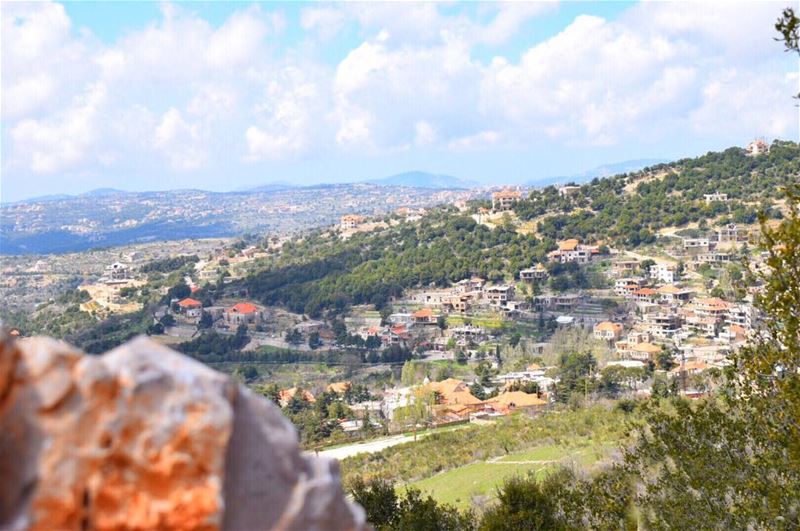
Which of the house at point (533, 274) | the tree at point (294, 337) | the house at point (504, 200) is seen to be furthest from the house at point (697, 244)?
the tree at point (294, 337)

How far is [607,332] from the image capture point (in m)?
48.7

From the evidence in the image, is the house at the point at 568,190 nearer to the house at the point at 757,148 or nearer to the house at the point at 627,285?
the house at the point at 757,148

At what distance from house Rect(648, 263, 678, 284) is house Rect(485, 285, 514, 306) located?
10945 millimetres

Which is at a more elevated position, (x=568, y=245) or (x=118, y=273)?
(x=568, y=245)

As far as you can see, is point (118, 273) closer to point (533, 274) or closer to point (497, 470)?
point (533, 274)

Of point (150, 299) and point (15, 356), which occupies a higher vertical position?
point (15, 356)

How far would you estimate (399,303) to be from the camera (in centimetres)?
6425

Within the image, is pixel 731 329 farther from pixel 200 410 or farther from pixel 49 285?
pixel 49 285

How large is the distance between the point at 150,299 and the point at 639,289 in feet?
145

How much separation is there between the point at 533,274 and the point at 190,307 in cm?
2964

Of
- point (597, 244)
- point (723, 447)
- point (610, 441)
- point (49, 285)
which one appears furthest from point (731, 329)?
point (49, 285)

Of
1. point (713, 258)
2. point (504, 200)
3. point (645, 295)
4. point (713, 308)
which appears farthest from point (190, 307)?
point (713, 258)

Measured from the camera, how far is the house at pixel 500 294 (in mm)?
59062

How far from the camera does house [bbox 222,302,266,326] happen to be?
202 ft
